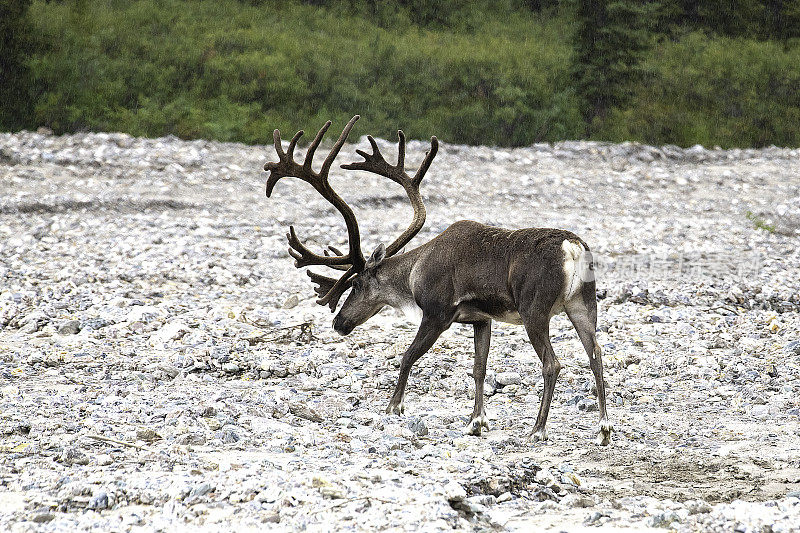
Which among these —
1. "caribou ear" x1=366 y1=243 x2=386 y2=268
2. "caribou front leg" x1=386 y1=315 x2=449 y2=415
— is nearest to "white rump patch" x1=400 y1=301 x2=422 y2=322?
"caribou ear" x1=366 y1=243 x2=386 y2=268

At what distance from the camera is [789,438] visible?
589 centimetres

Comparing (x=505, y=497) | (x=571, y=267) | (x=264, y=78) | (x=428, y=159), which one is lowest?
(x=264, y=78)

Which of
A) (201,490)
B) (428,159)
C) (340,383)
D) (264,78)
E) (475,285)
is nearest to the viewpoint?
(201,490)

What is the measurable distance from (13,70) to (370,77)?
347 inches

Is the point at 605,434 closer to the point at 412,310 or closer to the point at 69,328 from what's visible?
the point at 412,310

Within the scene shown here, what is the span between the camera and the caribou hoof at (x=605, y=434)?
594 cm

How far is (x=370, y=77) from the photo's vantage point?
25.4 m

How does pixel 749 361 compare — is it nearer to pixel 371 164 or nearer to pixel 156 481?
pixel 371 164

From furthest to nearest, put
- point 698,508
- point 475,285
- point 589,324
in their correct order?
point 475,285 → point 589,324 → point 698,508

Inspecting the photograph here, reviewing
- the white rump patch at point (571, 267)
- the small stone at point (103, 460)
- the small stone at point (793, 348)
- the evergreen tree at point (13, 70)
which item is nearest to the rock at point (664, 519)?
the white rump patch at point (571, 267)

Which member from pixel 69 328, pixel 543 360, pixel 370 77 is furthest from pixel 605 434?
pixel 370 77

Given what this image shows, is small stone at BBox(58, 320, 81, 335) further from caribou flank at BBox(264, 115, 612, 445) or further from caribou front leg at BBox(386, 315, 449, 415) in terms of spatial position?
caribou front leg at BBox(386, 315, 449, 415)

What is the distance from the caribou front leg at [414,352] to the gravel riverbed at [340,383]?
143 mm

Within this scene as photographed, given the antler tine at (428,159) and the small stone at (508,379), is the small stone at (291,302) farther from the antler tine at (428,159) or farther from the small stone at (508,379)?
the small stone at (508,379)
